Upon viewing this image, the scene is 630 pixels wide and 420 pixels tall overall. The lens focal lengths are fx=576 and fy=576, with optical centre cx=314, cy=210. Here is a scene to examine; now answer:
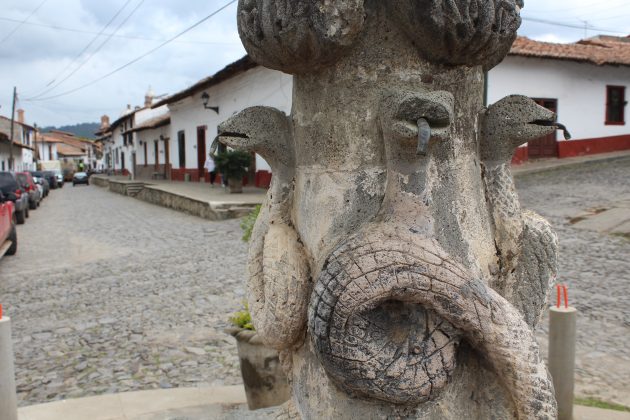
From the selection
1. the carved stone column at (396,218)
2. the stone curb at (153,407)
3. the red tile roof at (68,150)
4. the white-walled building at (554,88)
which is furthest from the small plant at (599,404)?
the red tile roof at (68,150)

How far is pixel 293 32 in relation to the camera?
158 centimetres

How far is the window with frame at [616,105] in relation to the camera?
1820cm

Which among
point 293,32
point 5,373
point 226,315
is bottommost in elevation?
point 226,315

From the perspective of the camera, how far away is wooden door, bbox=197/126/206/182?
69.8 ft

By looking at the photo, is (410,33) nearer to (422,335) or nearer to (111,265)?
(422,335)

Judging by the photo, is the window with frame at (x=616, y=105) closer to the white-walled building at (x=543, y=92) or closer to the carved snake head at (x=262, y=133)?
the white-walled building at (x=543, y=92)

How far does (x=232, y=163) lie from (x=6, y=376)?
1235 cm

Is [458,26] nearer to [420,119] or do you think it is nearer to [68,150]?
[420,119]

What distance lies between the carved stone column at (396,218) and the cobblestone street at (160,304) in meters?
2.77

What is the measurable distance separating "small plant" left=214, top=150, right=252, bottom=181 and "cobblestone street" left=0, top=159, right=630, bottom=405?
3330 mm

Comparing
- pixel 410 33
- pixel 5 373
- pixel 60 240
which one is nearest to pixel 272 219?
pixel 410 33

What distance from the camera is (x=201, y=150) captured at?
862 inches

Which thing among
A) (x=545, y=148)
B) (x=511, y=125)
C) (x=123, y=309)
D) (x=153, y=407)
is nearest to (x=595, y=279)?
(x=153, y=407)

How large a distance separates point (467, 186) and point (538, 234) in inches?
11.1
